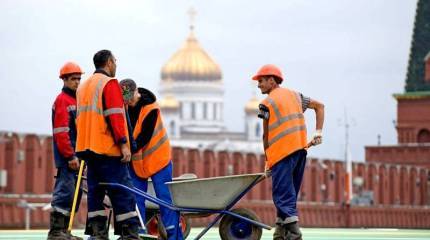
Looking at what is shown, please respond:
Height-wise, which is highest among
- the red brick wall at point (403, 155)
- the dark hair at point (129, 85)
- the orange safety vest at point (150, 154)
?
the red brick wall at point (403, 155)

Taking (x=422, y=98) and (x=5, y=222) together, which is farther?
(x=422, y=98)

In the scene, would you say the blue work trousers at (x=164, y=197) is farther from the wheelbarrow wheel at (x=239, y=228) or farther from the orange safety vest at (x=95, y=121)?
the orange safety vest at (x=95, y=121)

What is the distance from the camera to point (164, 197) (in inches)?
561

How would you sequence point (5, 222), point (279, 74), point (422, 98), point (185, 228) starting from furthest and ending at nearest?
point (422, 98) → point (5, 222) → point (185, 228) → point (279, 74)

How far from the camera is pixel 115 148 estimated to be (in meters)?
13.0

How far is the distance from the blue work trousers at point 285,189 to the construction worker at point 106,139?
128cm

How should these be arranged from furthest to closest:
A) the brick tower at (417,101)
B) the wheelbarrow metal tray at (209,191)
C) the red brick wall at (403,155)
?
1. the red brick wall at (403,155)
2. the brick tower at (417,101)
3. the wheelbarrow metal tray at (209,191)

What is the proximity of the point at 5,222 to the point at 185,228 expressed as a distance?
31633 mm

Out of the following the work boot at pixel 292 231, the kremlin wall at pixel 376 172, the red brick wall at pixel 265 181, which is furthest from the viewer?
the kremlin wall at pixel 376 172

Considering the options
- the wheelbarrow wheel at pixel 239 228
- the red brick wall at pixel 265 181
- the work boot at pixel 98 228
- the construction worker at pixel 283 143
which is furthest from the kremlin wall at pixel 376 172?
the work boot at pixel 98 228

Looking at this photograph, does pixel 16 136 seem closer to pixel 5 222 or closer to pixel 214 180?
pixel 5 222

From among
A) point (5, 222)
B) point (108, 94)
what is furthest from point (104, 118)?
point (5, 222)

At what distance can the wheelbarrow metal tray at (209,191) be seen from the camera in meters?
13.9

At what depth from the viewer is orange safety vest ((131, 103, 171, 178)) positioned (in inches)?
562
